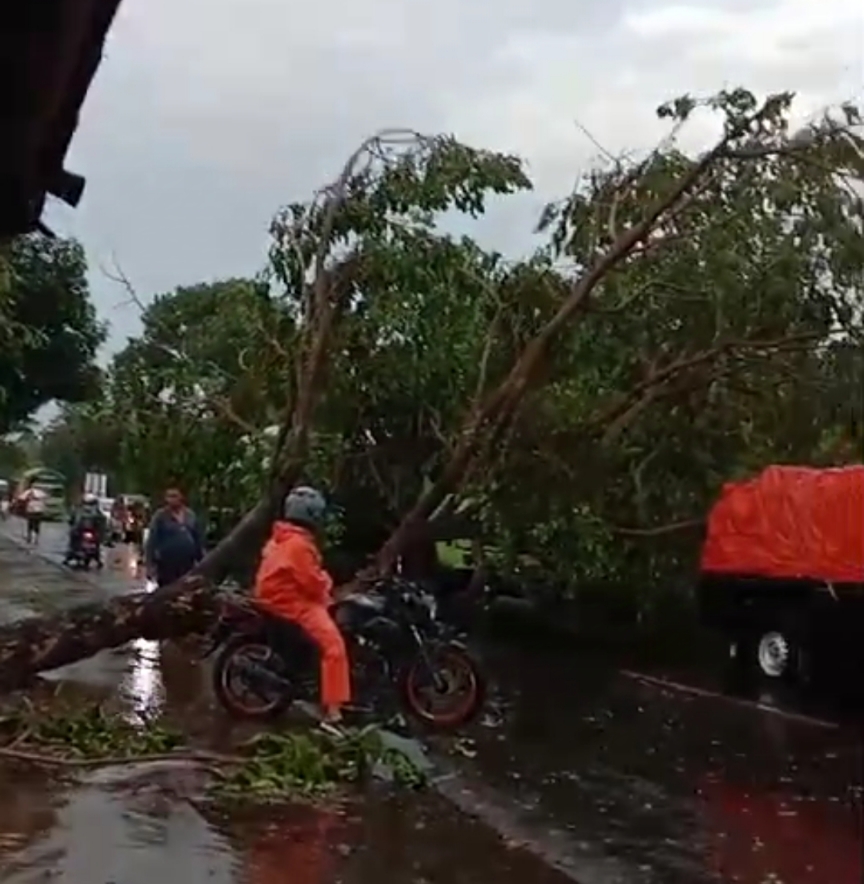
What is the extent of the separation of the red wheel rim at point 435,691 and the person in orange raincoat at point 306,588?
0.61m

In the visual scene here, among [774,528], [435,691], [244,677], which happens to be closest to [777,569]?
[774,528]

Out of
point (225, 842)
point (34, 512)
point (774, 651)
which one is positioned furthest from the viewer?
point (34, 512)

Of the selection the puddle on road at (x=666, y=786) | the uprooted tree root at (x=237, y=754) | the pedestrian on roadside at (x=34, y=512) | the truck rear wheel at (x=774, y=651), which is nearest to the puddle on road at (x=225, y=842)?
the uprooted tree root at (x=237, y=754)

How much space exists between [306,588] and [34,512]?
110 feet

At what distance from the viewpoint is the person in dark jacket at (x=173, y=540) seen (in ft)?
48.8

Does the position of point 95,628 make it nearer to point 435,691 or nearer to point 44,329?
point 435,691

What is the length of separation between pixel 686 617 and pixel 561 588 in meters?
4.00

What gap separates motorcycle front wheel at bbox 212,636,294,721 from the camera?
10.9m

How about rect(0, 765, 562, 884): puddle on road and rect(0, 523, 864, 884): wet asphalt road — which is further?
rect(0, 523, 864, 884): wet asphalt road

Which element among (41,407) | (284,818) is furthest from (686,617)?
(41,407)

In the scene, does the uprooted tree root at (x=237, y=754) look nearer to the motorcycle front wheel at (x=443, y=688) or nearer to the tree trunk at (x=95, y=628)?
the tree trunk at (x=95, y=628)

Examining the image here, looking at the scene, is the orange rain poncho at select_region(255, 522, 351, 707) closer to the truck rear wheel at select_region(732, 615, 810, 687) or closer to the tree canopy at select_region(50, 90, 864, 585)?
the tree canopy at select_region(50, 90, 864, 585)

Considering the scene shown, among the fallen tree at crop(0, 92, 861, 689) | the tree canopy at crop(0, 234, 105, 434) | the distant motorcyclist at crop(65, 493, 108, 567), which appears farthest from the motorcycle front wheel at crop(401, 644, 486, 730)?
the distant motorcyclist at crop(65, 493, 108, 567)

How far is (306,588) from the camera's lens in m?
10.4
